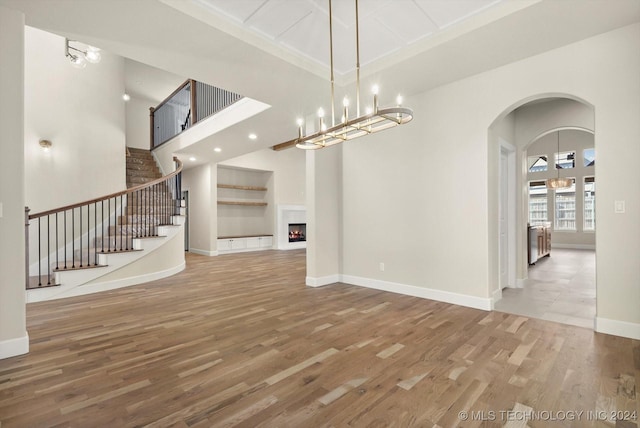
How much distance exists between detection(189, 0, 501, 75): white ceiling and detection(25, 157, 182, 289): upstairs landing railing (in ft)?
11.5

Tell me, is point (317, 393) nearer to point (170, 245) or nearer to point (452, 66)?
point (452, 66)

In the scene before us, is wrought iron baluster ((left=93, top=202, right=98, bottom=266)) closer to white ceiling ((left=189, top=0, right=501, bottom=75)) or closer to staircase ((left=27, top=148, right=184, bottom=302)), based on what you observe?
staircase ((left=27, top=148, right=184, bottom=302))

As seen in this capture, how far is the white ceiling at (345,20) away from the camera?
8.55 feet

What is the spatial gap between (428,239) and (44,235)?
6.03m

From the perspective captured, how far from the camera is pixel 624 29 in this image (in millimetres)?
2768

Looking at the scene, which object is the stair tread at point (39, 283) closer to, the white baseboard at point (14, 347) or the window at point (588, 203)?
the white baseboard at point (14, 347)

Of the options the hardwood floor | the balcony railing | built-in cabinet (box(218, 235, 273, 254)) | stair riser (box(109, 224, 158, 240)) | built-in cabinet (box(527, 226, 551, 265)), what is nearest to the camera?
the hardwood floor

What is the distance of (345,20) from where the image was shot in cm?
286

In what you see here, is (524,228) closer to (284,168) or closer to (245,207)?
(284,168)

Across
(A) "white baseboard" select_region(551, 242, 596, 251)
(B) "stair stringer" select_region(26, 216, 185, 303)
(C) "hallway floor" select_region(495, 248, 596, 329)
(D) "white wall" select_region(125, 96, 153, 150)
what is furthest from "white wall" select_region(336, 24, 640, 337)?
(A) "white baseboard" select_region(551, 242, 596, 251)

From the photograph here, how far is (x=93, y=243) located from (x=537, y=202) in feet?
43.5

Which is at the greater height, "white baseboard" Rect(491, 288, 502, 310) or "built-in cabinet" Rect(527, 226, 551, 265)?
"built-in cabinet" Rect(527, 226, 551, 265)

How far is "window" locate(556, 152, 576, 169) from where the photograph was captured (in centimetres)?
980

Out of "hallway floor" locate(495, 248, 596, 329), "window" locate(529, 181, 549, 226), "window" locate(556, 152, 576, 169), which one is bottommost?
"hallway floor" locate(495, 248, 596, 329)
